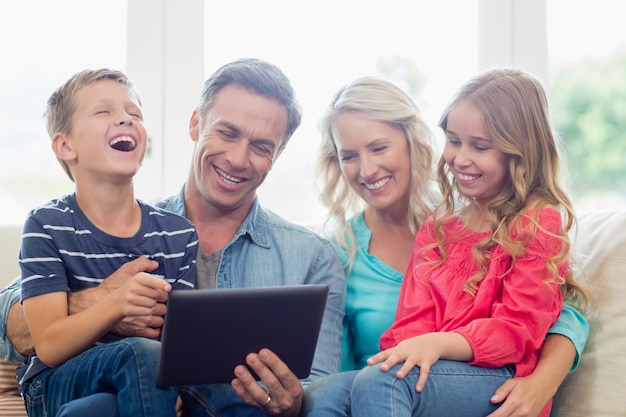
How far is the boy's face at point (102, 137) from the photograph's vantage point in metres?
1.63

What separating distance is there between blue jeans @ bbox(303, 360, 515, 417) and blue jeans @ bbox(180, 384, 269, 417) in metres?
0.13

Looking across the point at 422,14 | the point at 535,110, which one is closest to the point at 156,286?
the point at 535,110

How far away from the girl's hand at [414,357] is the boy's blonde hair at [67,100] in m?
0.82

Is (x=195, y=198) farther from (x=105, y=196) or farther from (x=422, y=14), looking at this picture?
(x=422, y=14)

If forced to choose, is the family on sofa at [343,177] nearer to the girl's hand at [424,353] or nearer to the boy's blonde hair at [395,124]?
the boy's blonde hair at [395,124]

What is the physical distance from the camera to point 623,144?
4.51 m

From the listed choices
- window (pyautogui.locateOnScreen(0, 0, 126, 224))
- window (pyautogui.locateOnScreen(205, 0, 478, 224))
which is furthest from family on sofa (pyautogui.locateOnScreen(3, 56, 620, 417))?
window (pyautogui.locateOnScreen(0, 0, 126, 224))

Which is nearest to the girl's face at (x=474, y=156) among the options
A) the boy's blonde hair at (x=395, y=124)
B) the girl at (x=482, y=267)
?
the girl at (x=482, y=267)

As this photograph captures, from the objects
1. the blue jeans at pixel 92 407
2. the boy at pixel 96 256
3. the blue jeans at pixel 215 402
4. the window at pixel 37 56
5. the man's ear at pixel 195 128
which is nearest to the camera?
the blue jeans at pixel 92 407

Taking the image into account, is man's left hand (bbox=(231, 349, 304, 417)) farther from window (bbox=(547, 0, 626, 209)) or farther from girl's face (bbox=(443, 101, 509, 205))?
window (bbox=(547, 0, 626, 209))

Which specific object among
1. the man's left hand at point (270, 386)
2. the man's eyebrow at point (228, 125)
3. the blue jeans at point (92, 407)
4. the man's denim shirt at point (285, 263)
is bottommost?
the man's left hand at point (270, 386)

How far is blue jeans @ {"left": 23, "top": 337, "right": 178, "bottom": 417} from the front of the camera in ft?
4.34

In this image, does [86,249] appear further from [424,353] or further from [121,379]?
[424,353]

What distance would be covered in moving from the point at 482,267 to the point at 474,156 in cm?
24
